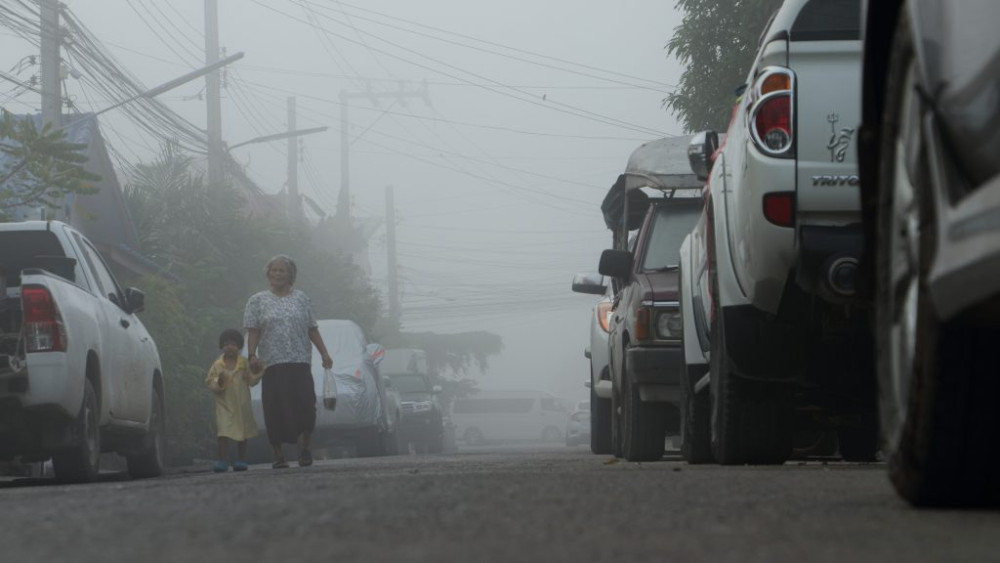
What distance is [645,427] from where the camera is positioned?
36.9ft

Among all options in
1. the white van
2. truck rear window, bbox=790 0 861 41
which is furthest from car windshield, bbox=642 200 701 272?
the white van

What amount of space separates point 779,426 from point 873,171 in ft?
10.7

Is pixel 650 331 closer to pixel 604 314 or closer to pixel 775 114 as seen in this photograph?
pixel 775 114

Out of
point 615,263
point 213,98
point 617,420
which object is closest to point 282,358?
point 617,420

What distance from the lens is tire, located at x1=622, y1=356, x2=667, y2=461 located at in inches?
442

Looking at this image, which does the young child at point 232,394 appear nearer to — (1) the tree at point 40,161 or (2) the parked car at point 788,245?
(1) the tree at point 40,161

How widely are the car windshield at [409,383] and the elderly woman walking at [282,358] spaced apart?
2197 centimetres

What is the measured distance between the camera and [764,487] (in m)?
5.80

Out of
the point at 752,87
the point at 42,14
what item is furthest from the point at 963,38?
the point at 42,14

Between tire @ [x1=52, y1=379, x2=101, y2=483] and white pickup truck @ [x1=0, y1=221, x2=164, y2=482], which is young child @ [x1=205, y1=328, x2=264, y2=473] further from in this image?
tire @ [x1=52, y1=379, x2=101, y2=483]

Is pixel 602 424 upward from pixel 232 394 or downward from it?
downward

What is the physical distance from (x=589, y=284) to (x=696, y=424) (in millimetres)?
5841

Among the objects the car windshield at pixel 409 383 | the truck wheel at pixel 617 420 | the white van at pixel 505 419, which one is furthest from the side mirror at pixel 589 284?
the white van at pixel 505 419

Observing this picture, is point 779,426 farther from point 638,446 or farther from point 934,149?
point 934,149
